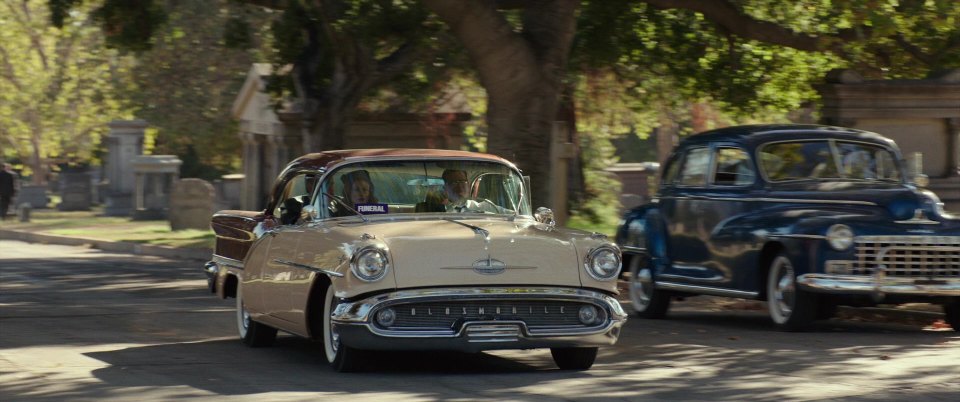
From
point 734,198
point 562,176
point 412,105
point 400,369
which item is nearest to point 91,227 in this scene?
point 412,105

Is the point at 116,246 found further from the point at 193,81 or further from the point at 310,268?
the point at 310,268

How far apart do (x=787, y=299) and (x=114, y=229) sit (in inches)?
1055

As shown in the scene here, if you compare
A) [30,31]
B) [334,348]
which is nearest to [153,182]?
[30,31]

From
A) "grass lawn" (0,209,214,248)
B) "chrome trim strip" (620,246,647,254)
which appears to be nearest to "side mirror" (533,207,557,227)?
"chrome trim strip" (620,246,647,254)

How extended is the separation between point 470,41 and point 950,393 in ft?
31.2

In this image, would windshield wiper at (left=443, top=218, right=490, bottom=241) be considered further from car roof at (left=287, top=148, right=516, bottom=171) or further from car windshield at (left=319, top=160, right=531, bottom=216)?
car roof at (left=287, top=148, right=516, bottom=171)

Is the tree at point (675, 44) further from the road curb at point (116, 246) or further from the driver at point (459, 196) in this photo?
the driver at point (459, 196)

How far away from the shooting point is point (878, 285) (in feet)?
42.4

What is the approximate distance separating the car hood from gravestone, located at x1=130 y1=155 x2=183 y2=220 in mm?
35264

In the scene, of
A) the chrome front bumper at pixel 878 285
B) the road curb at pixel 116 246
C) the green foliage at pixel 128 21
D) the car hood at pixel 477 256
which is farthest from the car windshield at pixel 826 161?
the road curb at pixel 116 246

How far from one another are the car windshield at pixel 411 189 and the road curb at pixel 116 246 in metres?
16.7

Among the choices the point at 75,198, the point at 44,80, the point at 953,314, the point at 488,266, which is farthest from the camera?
the point at 44,80

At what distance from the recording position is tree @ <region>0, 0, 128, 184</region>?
5662cm

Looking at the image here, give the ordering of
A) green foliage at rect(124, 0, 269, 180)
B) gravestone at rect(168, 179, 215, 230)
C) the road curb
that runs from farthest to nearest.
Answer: green foliage at rect(124, 0, 269, 180) < gravestone at rect(168, 179, 215, 230) < the road curb
